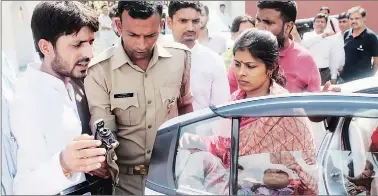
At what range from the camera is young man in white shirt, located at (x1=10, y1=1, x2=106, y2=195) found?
62.2 inches

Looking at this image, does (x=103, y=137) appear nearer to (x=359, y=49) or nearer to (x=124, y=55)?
(x=124, y=55)

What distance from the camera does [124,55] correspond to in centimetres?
201

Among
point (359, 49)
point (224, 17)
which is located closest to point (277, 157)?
point (359, 49)

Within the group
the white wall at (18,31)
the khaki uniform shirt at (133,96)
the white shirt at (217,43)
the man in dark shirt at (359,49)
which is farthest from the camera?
the white wall at (18,31)

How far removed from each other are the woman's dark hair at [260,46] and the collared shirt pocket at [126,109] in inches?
20.4

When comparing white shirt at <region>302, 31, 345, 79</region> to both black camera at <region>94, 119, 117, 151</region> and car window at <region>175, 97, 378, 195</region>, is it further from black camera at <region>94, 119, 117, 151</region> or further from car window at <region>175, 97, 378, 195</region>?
black camera at <region>94, 119, 117, 151</region>

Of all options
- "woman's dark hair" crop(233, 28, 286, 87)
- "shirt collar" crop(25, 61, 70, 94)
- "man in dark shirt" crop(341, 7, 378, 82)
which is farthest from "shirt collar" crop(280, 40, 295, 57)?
"man in dark shirt" crop(341, 7, 378, 82)

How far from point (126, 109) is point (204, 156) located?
1.67 feet

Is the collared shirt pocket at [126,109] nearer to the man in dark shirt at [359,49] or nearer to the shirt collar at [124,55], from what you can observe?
the shirt collar at [124,55]

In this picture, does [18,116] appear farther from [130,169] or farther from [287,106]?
[287,106]

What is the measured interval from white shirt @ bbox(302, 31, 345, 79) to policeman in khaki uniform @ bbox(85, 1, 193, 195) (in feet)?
11.1

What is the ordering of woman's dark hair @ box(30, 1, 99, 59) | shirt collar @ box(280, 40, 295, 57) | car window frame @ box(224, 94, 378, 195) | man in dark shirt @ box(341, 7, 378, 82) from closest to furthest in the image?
car window frame @ box(224, 94, 378, 195) → woman's dark hair @ box(30, 1, 99, 59) → shirt collar @ box(280, 40, 295, 57) → man in dark shirt @ box(341, 7, 378, 82)

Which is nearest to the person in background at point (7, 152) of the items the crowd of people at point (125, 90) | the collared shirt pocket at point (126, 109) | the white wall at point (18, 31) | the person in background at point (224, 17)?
the crowd of people at point (125, 90)

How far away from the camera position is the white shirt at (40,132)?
64.0 inches
